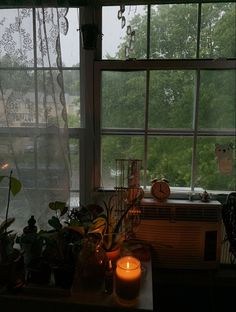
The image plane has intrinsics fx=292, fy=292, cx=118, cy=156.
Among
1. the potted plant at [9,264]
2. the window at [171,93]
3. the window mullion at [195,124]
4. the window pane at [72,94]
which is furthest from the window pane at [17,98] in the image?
the window mullion at [195,124]

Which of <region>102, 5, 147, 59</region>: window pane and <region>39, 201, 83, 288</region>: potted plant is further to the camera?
<region>102, 5, 147, 59</region>: window pane

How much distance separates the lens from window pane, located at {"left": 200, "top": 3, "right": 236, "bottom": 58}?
165 centimetres

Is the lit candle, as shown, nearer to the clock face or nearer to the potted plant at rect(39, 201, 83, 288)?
the potted plant at rect(39, 201, 83, 288)

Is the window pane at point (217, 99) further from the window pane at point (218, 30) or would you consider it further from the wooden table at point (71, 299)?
the wooden table at point (71, 299)

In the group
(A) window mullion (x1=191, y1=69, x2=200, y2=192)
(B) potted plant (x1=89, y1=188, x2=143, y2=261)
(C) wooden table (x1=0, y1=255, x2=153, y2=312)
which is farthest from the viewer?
(A) window mullion (x1=191, y1=69, x2=200, y2=192)

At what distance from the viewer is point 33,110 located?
4.89ft

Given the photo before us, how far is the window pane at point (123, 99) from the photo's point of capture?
174 cm

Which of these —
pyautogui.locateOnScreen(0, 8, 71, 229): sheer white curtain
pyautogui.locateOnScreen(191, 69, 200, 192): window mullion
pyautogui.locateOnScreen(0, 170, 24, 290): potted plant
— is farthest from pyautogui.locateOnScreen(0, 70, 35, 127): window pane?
pyautogui.locateOnScreen(191, 69, 200, 192): window mullion

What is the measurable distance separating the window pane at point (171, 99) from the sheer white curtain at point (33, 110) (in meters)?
0.57

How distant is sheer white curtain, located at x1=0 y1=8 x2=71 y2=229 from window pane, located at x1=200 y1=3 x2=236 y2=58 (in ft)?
2.63

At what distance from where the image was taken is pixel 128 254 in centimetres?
128

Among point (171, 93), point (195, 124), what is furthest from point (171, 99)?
point (195, 124)

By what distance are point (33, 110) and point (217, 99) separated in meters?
1.04

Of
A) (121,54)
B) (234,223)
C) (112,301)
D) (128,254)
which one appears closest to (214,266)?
(234,223)
